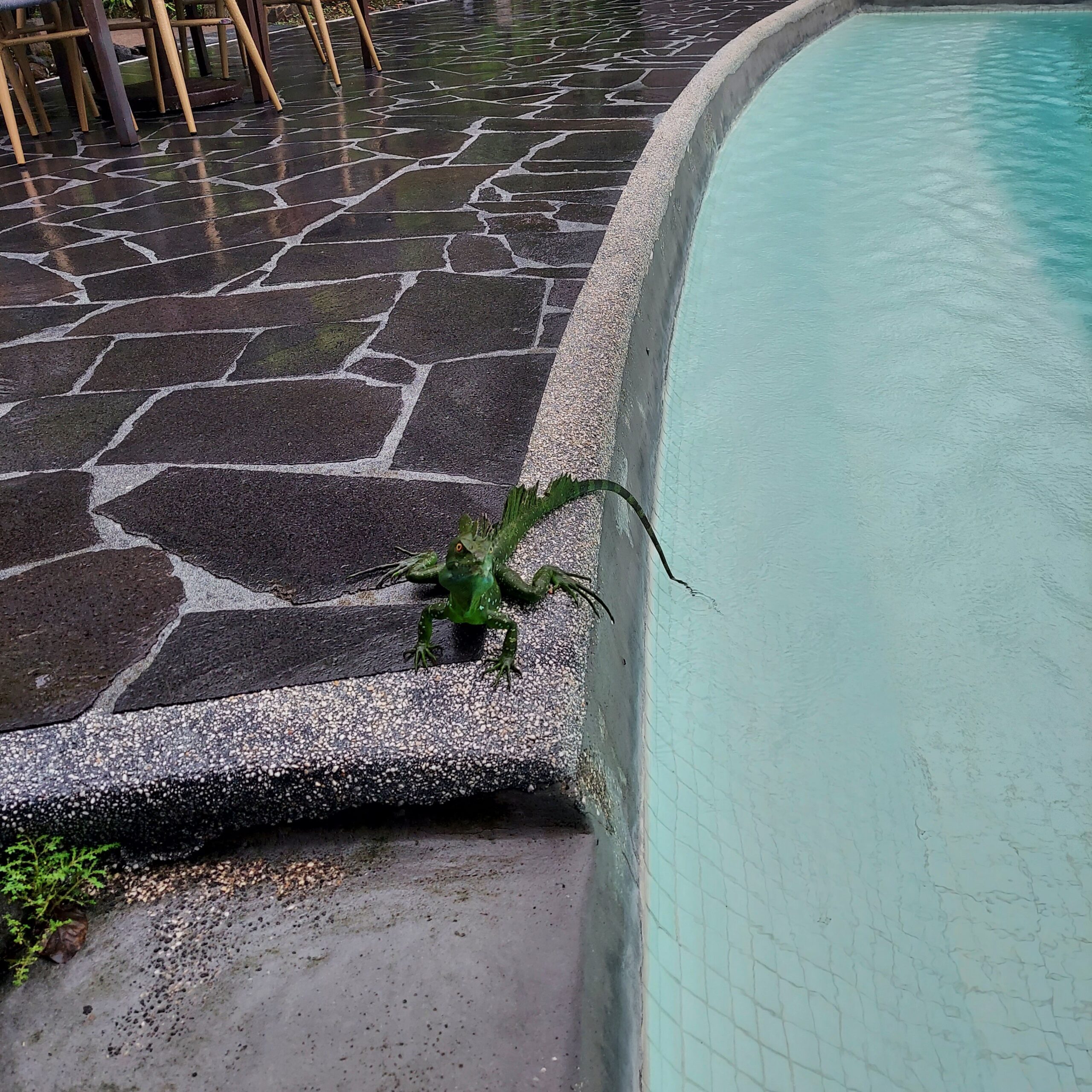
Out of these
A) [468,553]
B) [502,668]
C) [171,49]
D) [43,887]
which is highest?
[171,49]

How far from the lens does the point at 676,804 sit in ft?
7.79

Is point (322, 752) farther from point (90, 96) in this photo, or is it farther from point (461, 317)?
point (90, 96)

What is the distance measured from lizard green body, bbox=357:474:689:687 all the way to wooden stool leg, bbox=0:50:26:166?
639cm

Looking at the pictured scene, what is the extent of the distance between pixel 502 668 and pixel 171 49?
24.0 feet

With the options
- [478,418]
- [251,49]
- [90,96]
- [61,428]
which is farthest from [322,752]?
[90,96]

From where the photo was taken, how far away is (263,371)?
12.3 feet

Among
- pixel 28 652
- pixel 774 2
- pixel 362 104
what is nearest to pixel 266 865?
pixel 28 652

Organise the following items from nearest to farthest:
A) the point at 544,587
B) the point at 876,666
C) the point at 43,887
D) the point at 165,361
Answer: the point at 43,887
the point at 544,587
the point at 876,666
the point at 165,361

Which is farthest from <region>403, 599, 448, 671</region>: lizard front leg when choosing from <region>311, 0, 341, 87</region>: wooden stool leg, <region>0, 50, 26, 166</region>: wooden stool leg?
<region>311, 0, 341, 87</region>: wooden stool leg

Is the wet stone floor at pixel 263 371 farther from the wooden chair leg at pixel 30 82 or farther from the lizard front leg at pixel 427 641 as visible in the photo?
the wooden chair leg at pixel 30 82

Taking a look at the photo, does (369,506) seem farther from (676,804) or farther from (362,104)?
(362,104)

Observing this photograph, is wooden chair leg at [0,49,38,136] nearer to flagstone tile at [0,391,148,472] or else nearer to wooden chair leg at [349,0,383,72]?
wooden chair leg at [349,0,383,72]

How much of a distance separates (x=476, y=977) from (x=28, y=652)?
4.57 feet

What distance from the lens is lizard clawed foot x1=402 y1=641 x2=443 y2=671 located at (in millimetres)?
2121
